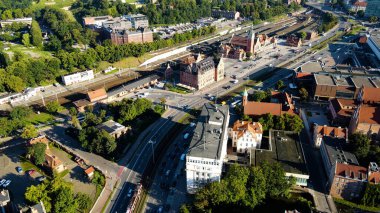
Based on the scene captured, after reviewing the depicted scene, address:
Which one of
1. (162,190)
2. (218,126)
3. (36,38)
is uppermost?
(36,38)

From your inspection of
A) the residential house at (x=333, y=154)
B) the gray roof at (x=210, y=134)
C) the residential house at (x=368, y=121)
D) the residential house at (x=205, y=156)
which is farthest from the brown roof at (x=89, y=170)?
the residential house at (x=368, y=121)

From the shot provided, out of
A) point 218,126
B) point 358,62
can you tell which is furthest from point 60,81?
point 358,62

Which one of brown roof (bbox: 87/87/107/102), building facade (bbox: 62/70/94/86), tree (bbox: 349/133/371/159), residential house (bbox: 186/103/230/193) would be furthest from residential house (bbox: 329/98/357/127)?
building facade (bbox: 62/70/94/86)

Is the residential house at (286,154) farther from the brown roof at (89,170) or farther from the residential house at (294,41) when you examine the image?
the residential house at (294,41)

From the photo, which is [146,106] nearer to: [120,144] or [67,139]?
[120,144]

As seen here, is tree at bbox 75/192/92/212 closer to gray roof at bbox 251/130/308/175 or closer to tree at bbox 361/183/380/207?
gray roof at bbox 251/130/308/175

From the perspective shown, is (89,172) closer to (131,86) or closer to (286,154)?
(286,154)

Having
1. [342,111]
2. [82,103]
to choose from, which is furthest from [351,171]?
[82,103]
